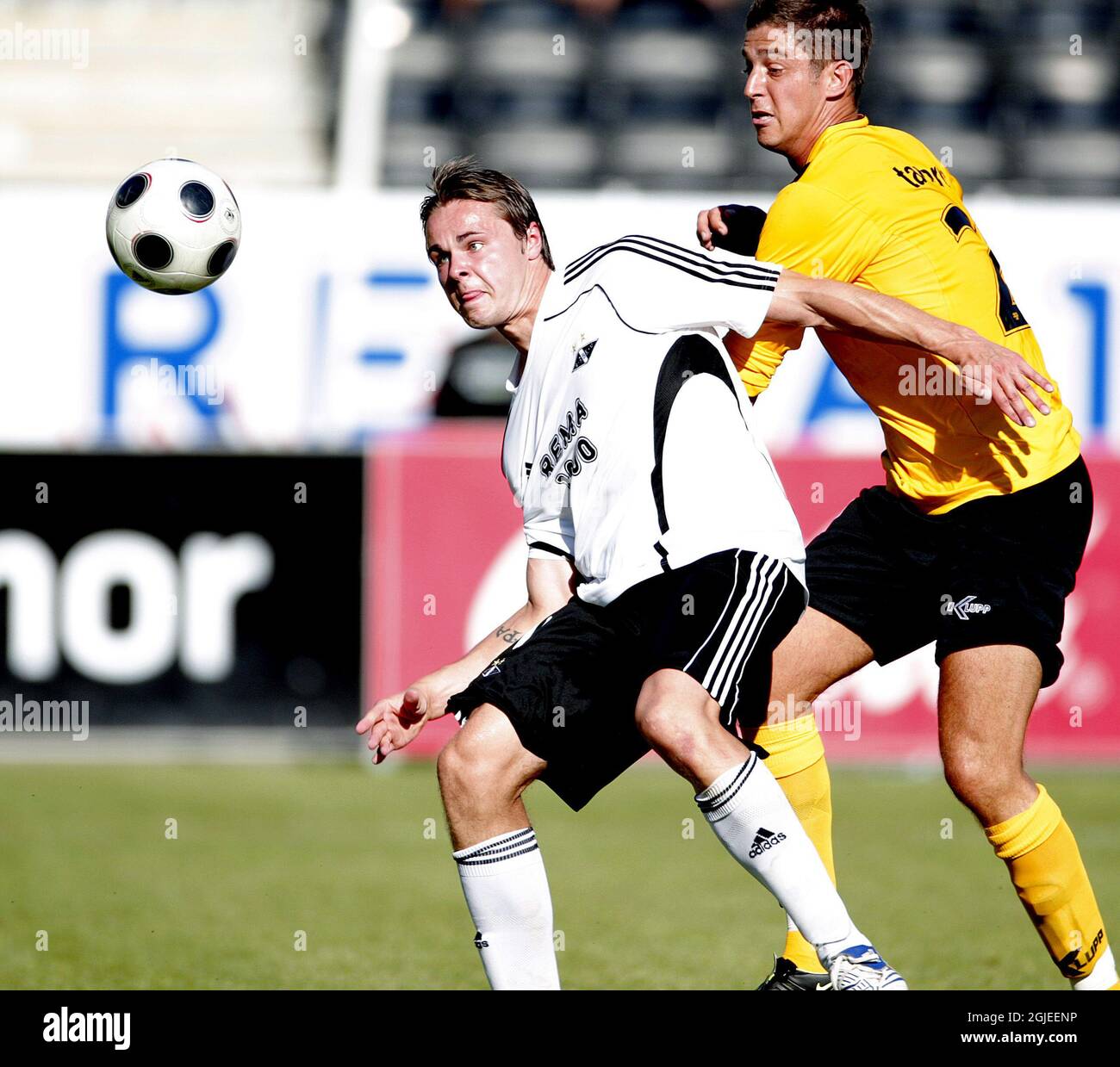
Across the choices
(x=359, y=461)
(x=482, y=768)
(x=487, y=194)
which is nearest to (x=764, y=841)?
(x=482, y=768)

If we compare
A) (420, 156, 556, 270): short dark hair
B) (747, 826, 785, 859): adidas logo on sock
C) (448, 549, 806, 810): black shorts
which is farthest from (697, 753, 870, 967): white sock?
(420, 156, 556, 270): short dark hair

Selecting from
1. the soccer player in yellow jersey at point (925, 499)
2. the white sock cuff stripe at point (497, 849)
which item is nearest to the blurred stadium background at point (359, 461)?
the soccer player in yellow jersey at point (925, 499)

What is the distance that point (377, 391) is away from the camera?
1051 cm

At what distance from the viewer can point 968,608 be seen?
356cm

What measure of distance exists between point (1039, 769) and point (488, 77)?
7.69m

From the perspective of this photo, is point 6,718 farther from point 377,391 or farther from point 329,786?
point 377,391

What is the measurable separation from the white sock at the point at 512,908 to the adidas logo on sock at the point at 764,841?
0.47 metres

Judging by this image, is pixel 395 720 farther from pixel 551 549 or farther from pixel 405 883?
pixel 405 883

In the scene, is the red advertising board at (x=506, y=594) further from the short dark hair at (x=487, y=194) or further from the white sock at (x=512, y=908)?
the white sock at (x=512, y=908)

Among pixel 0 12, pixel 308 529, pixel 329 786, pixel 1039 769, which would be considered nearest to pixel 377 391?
pixel 308 529

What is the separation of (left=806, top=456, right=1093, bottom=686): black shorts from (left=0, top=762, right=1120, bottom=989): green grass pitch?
1.16 metres

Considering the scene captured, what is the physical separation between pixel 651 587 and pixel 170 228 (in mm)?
1804

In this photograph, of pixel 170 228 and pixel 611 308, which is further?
pixel 170 228

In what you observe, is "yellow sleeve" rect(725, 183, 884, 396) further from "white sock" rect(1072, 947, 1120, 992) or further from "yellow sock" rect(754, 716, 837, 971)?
"white sock" rect(1072, 947, 1120, 992)
